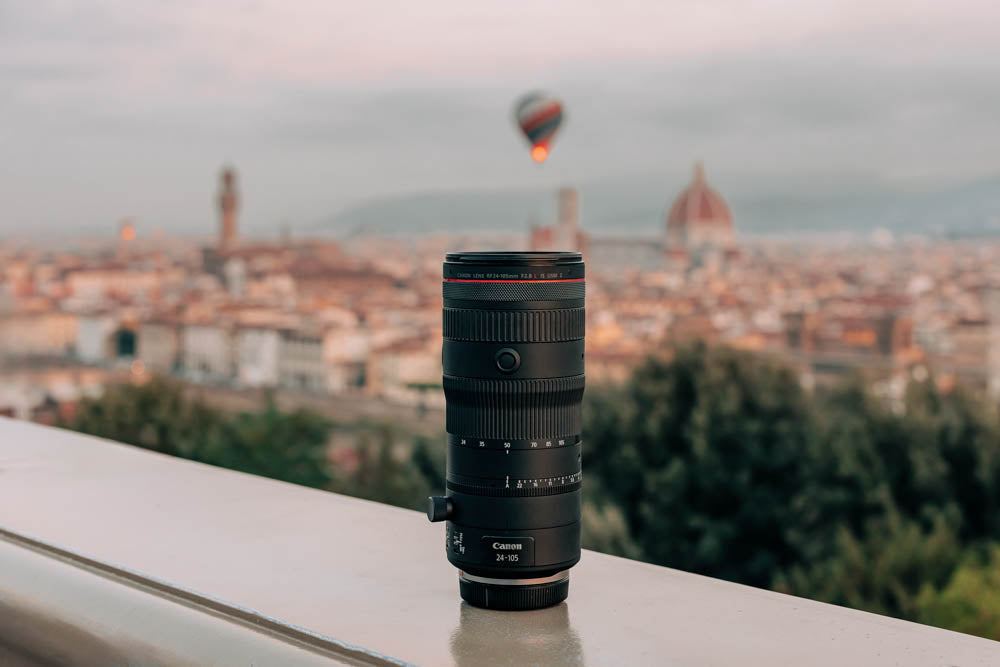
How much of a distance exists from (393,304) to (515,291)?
30059 millimetres

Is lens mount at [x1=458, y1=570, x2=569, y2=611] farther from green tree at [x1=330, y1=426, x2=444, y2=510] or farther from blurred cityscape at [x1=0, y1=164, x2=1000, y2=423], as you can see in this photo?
blurred cityscape at [x1=0, y1=164, x2=1000, y2=423]

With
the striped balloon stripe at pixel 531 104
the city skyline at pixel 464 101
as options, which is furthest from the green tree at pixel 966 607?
the city skyline at pixel 464 101

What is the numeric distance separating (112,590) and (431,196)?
35.0 meters

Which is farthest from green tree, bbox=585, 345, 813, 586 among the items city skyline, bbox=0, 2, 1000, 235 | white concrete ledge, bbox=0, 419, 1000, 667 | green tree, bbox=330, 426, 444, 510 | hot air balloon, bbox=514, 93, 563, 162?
city skyline, bbox=0, 2, 1000, 235

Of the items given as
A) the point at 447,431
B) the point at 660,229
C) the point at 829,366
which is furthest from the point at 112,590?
the point at 660,229

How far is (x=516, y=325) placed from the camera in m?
0.67

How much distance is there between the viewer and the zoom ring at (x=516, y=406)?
0.67 meters

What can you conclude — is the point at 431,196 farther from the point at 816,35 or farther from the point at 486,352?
the point at 486,352

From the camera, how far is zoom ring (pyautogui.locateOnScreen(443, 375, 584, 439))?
671mm

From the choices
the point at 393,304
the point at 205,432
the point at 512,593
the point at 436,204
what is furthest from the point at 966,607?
the point at 436,204

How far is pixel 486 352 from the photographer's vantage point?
0.68 meters

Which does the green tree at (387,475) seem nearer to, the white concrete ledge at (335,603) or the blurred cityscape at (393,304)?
the blurred cityscape at (393,304)

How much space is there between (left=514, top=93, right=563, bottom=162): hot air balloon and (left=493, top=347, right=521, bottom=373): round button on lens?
57.2 feet

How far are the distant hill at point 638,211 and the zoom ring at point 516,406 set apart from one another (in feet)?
96.8
